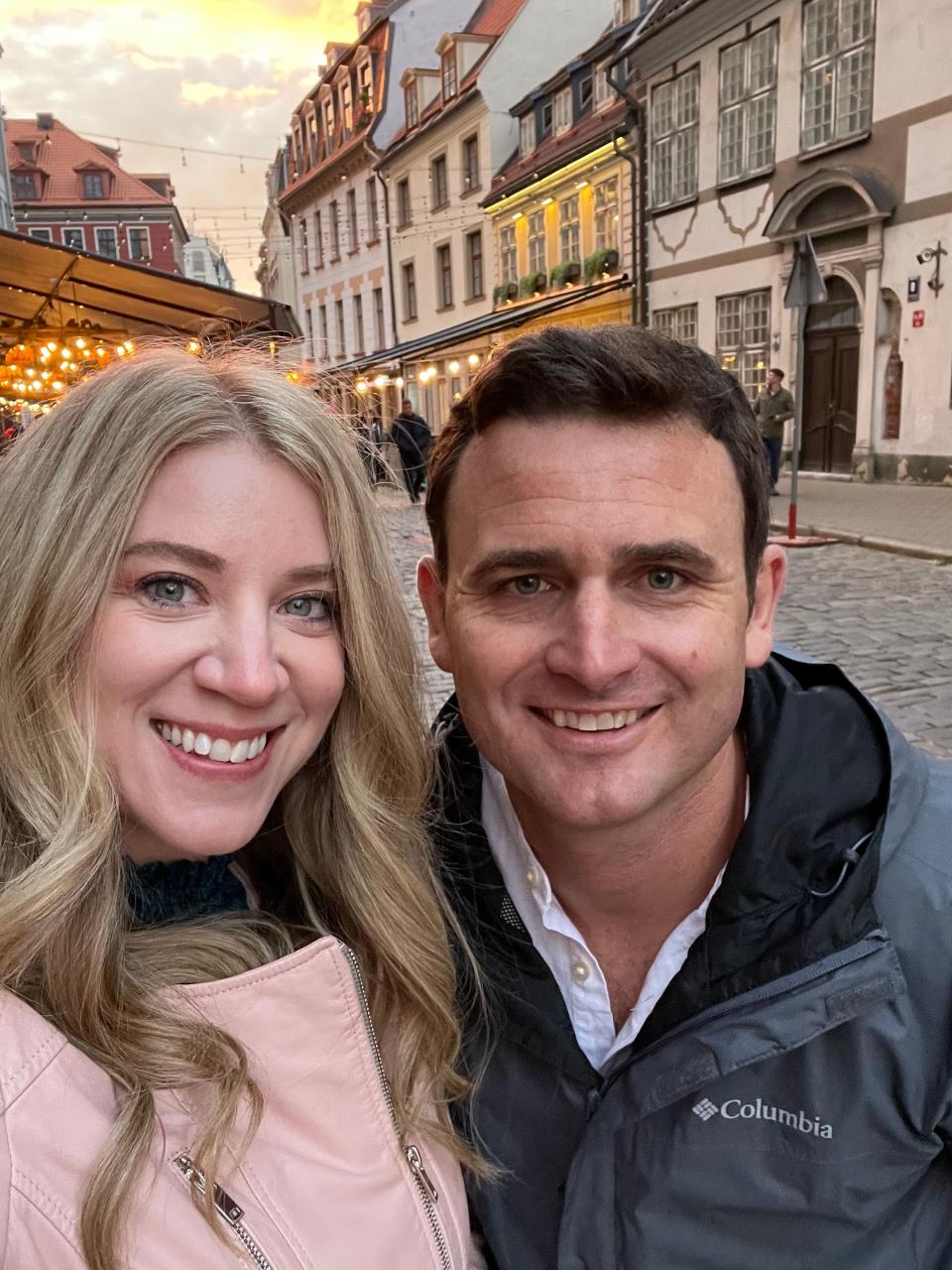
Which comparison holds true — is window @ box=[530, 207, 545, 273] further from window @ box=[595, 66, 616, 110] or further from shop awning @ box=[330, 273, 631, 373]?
window @ box=[595, 66, 616, 110]

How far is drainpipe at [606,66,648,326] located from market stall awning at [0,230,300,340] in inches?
412

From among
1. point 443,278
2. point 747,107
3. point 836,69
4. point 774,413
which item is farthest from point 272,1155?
point 443,278

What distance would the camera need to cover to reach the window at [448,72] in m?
26.1

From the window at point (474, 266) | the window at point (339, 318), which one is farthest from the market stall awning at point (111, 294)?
the window at point (339, 318)

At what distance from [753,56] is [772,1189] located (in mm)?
18215

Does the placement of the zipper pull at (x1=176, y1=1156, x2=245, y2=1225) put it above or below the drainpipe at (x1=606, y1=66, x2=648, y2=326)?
below

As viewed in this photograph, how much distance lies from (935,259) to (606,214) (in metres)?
8.94

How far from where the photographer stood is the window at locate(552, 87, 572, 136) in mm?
22141

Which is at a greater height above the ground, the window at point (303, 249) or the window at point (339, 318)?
the window at point (303, 249)

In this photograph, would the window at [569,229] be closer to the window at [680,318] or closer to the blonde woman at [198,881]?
the window at [680,318]

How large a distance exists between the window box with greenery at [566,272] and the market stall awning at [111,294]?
37.4ft

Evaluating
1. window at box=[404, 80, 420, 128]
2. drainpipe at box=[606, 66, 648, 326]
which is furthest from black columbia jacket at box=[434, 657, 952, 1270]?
window at box=[404, 80, 420, 128]

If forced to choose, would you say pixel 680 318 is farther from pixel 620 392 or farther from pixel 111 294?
pixel 620 392

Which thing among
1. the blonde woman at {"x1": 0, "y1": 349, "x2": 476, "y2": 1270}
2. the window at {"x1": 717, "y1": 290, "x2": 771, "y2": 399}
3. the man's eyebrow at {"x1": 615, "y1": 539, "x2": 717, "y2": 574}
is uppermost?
the window at {"x1": 717, "y1": 290, "x2": 771, "y2": 399}
